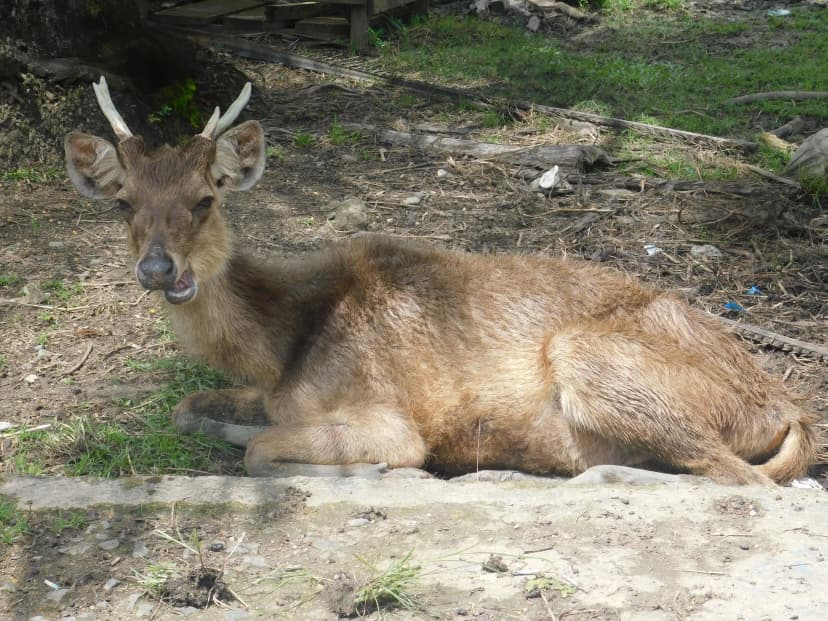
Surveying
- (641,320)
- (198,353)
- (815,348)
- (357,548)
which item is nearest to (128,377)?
(198,353)

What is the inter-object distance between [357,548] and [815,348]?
154 inches

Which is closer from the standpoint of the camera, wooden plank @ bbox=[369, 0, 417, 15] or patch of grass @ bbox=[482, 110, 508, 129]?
patch of grass @ bbox=[482, 110, 508, 129]

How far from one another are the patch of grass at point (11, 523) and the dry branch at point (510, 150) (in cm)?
650

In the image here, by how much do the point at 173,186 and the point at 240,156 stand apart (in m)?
0.56

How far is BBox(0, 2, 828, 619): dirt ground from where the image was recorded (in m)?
6.68

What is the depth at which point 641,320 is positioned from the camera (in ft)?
18.5

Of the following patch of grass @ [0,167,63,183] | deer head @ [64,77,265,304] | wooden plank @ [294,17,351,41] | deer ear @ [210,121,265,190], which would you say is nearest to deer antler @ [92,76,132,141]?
deer head @ [64,77,265,304]

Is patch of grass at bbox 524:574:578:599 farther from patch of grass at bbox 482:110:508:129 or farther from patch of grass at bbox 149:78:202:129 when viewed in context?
patch of grass at bbox 482:110:508:129

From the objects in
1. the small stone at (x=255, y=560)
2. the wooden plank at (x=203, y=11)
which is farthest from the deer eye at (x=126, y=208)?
the wooden plank at (x=203, y=11)

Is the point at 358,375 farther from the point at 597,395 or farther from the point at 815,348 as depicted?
the point at 815,348

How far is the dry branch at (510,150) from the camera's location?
9.71 m

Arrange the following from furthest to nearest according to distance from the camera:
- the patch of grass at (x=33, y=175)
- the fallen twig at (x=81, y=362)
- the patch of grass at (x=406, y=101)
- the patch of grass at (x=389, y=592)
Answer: the patch of grass at (x=406, y=101) → the patch of grass at (x=33, y=175) → the fallen twig at (x=81, y=362) → the patch of grass at (x=389, y=592)

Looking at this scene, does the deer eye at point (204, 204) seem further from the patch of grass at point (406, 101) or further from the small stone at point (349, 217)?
the patch of grass at point (406, 101)

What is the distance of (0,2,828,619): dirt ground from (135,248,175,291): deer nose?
4.23 ft
